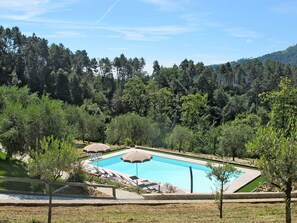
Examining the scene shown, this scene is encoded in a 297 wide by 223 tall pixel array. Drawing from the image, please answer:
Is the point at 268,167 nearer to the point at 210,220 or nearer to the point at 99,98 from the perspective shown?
the point at 210,220

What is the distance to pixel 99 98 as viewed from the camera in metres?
72.0

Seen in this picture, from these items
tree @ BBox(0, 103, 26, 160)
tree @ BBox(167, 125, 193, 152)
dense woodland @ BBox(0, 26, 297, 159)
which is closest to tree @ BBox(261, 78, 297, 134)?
dense woodland @ BBox(0, 26, 297, 159)

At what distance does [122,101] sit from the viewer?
71.4 metres

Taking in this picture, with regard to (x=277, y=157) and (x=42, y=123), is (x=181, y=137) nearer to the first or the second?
(x=42, y=123)

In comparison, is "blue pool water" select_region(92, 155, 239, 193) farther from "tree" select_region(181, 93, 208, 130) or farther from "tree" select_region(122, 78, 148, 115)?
"tree" select_region(122, 78, 148, 115)

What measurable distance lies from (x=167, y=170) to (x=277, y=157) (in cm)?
2051

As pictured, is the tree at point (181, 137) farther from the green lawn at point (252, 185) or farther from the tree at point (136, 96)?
the tree at point (136, 96)

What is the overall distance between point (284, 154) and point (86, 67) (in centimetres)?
9173

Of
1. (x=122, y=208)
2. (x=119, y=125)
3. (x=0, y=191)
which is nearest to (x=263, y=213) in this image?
(x=122, y=208)

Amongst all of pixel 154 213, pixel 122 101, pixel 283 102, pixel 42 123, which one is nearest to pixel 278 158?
pixel 154 213

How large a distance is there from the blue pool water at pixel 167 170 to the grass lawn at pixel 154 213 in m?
9.59

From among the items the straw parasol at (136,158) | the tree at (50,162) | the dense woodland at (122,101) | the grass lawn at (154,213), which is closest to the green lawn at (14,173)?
the dense woodland at (122,101)

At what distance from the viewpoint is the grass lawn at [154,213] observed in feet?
37.5

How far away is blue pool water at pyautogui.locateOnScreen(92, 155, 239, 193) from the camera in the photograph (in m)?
25.1
